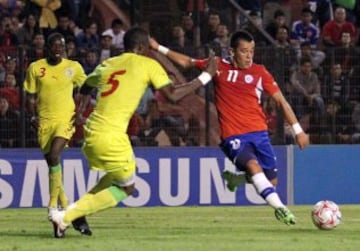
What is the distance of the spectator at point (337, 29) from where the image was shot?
85.8 feet

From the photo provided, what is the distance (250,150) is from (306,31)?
10698 mm

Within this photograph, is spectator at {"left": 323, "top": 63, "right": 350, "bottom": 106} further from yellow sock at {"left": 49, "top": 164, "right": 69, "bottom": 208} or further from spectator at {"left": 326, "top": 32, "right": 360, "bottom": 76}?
yellow sock at {"left": 49, "top": 164, "right": 69, "bottom": 208}

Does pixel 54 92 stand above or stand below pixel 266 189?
above

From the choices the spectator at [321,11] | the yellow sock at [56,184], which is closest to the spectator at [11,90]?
the yellow sock at [56,184]

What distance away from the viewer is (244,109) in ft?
55.2

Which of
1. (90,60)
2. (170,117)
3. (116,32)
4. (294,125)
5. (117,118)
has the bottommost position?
(170,117)

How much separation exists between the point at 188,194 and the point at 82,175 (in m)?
1.85

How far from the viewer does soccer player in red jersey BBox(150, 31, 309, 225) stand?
53.9ft

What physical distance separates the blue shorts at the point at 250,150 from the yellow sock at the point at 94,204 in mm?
2411

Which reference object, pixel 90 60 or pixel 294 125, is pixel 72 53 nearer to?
pixel 90 60

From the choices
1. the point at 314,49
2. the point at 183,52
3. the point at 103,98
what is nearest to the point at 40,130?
the point at 103,98

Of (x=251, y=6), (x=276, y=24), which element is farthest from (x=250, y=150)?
(x=251, y=6)

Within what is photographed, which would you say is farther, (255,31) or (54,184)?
(255,31)

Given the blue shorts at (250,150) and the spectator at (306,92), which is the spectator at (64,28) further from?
the blue shorts at (250,150)
